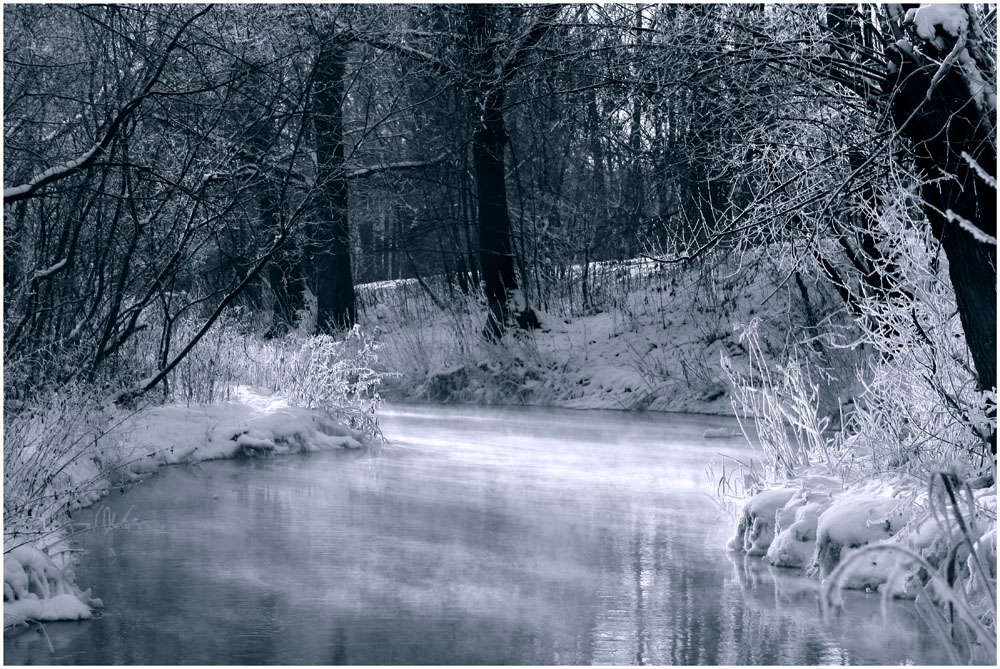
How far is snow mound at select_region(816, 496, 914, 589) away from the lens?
23.2 ft

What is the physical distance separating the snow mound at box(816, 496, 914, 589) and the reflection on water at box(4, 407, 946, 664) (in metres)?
0.21

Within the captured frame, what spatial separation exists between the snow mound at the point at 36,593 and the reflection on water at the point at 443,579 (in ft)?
0.34

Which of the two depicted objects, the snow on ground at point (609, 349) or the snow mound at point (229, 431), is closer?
the snow mound at point (229, 431)

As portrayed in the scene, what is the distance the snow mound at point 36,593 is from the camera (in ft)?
19.8

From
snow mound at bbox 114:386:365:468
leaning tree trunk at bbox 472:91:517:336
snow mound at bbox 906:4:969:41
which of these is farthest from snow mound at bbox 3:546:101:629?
leaning tree trunk at bbox 472:91:517:336

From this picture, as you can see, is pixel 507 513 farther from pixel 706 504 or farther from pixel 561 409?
pixel 561 409

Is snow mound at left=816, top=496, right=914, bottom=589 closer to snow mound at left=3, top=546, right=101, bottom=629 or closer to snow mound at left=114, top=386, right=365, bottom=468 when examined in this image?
snow mound at left=3, top=546, right=101, bottom=629

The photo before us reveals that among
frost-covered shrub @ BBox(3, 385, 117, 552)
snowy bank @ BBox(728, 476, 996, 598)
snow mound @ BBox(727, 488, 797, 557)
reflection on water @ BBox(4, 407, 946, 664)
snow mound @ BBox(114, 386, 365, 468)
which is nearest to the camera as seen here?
reflection on water @ BBox(4, 407, 946, 664)

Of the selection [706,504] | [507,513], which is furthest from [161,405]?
[706,504]

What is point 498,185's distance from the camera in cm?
2309

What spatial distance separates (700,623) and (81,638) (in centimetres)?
283

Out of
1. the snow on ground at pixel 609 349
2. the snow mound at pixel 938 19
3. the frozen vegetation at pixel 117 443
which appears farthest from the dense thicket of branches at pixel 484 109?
the snow on ground at pixel 609 349

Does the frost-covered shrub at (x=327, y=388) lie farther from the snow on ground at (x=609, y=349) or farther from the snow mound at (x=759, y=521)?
the snow mound at (x=759, y=521)

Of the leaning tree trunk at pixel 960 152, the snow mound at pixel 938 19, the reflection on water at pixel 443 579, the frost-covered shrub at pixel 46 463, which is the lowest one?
the reflection on water at pixel 443 579
